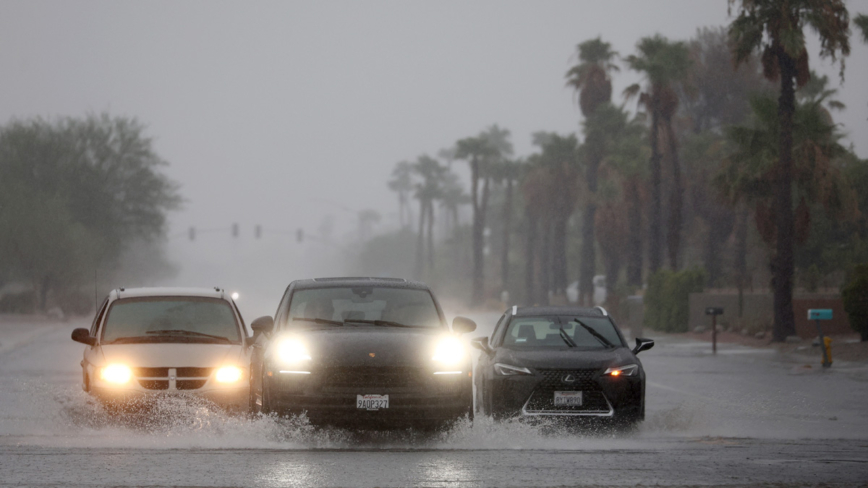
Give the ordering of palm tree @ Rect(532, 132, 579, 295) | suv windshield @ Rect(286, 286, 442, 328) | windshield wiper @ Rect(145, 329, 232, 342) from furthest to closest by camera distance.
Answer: palm tree @ Rect(532, 132, 579, 295) → windshield wiper @ Rect(145, 329, 232, 342) → suv windshield @ Rect(286, 286, 442, 328)

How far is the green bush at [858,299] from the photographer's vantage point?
28.5 m

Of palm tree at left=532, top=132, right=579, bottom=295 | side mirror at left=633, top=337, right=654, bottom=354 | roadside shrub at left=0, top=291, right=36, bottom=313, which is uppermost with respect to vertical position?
palm tree at left=532, top=132, right=579, bottom=295

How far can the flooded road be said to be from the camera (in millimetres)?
9445

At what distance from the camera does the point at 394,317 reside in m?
12.9

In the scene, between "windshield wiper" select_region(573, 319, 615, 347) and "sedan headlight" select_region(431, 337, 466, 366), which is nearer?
"sedan headlight" select_region(431, 337, 466, 366)

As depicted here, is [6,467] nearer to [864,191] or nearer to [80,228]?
[864,191]

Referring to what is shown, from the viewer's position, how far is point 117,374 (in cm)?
1260

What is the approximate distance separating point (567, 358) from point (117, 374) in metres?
4.71

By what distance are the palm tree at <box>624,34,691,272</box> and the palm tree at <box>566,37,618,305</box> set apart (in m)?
14.6

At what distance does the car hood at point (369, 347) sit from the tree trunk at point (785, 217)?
24335 mm

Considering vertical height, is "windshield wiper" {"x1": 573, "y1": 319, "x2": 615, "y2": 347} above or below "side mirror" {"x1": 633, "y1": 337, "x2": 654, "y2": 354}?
above

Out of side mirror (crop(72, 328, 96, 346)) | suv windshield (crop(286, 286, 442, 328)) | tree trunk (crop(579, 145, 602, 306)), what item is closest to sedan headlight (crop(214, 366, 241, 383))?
suv windshield (crop(286, 286, 442, 328))

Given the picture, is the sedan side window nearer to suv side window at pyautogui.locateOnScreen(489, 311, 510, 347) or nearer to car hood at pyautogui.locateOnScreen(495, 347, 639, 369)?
suv side window at pyautogui.locateOnScreen(489, 311, 510, 347)

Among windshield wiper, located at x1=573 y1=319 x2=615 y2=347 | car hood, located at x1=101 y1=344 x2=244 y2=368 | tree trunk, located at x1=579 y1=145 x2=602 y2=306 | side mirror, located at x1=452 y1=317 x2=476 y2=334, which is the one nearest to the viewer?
car hood, located at x1=101 y1=344 x2=244 y2=368
